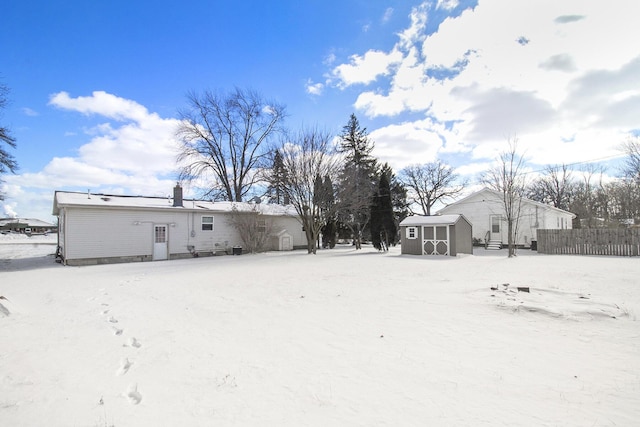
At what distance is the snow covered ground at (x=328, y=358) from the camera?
2910 mm

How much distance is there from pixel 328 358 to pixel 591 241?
20.5 meters

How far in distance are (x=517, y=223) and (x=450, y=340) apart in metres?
23.2

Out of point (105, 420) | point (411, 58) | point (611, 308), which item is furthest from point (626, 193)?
point (105, 420)

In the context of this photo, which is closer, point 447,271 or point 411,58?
point 447,271

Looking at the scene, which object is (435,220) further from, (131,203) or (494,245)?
(131,203)

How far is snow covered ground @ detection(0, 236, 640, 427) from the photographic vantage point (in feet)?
9.55

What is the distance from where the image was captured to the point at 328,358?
4133 millimetres


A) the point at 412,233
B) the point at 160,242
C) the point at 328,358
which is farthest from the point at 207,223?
the point at 328,358

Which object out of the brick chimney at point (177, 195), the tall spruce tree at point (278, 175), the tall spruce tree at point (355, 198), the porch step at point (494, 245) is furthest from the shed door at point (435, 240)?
the brick chimney at point (177, 195)

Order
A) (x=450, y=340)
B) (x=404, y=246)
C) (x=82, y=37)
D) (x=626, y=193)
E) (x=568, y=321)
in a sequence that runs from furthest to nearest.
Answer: (x=626, y=193) < (x=404, y=246) < (x=82, y=37) < (x=568, y=321) < (x=450, y=340)

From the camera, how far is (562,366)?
3768 millimetres

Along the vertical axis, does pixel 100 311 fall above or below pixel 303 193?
below

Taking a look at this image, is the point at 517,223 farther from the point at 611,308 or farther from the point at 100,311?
the point at 100,311

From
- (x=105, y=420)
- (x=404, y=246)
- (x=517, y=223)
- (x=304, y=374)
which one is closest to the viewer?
(x=105, y=420)
